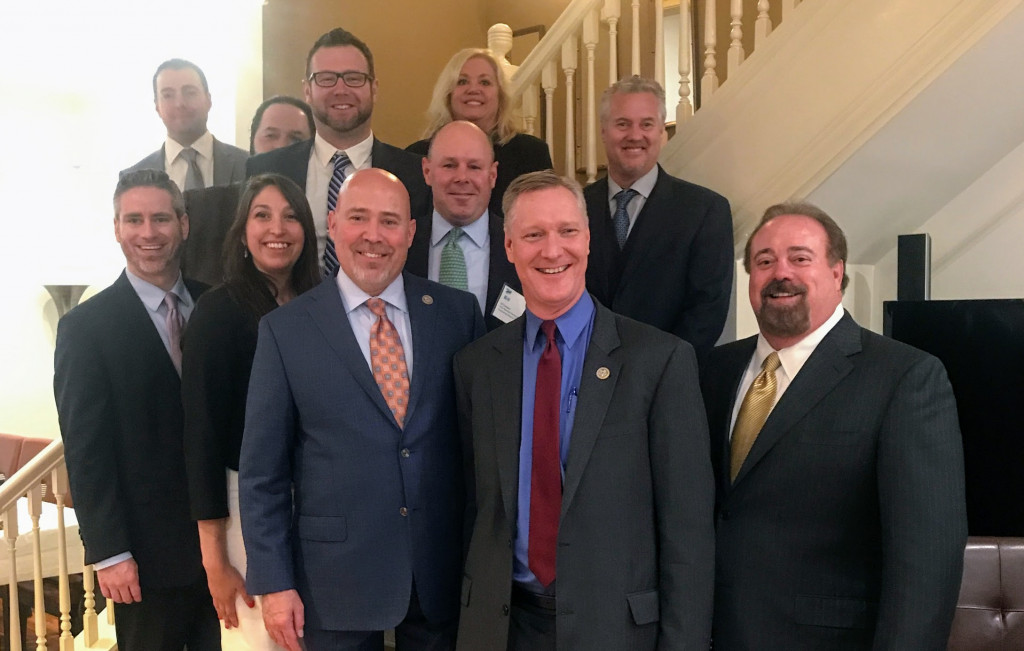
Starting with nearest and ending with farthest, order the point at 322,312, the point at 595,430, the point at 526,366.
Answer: the point at 595,430 < the point at 526,366 < the point at 322,312

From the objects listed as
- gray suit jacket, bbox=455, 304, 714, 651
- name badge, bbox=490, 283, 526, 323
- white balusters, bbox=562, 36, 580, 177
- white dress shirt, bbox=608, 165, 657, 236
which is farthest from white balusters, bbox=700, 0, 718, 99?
gray suit jacket, bbox=455, 304, 714, 651

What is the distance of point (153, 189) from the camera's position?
2.56 metres

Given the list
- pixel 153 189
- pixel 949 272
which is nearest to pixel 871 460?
pixel 153 189

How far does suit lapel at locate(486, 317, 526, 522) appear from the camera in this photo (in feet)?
5.72

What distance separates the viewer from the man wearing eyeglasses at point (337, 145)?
2.84 meters

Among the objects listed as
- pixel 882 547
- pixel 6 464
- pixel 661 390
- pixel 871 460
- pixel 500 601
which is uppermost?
pixel 661 390

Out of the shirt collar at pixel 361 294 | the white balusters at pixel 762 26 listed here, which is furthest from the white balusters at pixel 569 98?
the shirt collar at pixel 361 294

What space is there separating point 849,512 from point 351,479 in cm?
103

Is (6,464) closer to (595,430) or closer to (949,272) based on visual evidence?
(595,430)

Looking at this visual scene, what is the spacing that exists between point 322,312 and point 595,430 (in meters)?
0.70

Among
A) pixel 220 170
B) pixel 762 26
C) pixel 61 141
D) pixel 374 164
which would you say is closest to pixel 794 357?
pixel 374 164

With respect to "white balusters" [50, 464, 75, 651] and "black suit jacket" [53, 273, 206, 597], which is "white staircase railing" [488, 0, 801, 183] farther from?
"white balusters" [50, 464, 75, 651]

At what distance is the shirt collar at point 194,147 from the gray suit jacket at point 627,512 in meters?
2.11

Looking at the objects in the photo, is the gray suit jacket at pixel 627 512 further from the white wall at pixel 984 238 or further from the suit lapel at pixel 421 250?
the white wall at pixel 984 238
